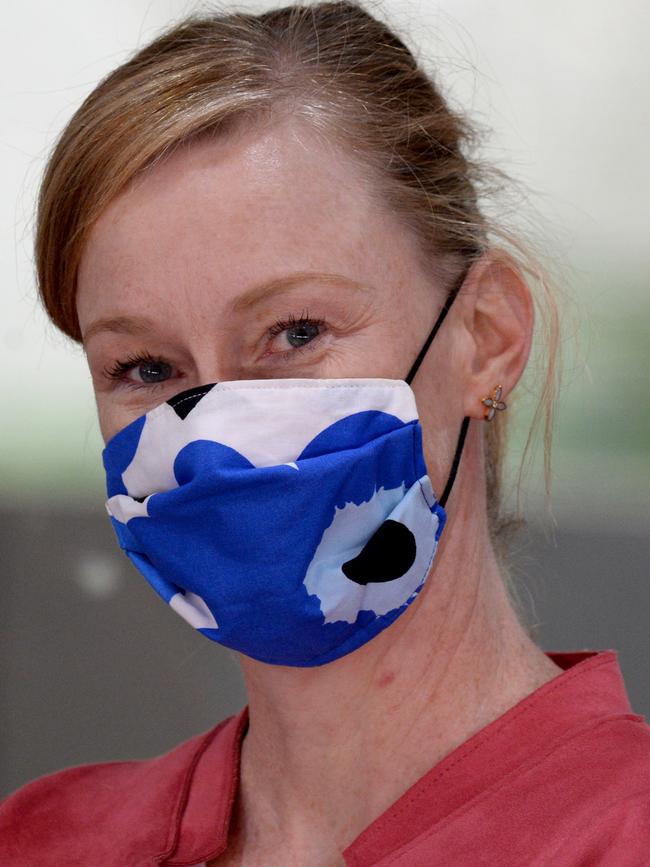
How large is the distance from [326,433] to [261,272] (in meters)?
0.19

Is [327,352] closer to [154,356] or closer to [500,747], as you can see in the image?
[154,356]

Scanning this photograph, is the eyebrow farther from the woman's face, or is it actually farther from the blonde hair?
the blonde hair

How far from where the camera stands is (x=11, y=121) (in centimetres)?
278

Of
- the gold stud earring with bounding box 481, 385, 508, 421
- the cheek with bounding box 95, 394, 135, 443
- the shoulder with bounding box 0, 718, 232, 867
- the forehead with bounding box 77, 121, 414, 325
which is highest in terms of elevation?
the forehead with bounding box 77, 121, 414, 325

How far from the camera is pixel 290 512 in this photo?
138cm

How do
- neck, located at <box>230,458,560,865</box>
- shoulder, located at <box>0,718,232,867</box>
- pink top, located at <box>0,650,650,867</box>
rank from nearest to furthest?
1. pink top, located at <box>0,650,650,867</box>
2. neck, located at <box>230,458,560,865</box>
3. shoulder, located at <box>0,718,232,867</box>

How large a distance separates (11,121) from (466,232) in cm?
148

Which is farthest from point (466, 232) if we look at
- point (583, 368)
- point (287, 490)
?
point (583, 368)

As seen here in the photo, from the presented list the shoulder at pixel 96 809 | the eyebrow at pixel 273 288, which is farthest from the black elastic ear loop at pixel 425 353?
the shoulder at pixel 96 809

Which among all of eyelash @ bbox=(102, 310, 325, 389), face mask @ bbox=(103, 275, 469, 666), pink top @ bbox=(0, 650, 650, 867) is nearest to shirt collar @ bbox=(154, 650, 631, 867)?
pink top @ bbox=(0, 650, 650, 867)

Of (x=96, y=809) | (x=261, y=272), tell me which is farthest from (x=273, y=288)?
(x=96, y=809)

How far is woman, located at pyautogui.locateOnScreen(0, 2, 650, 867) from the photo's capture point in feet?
4.57

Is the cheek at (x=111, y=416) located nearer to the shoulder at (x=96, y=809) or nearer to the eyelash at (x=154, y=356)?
the eyelash at (x=154, y=356)

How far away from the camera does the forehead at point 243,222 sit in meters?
1.44
